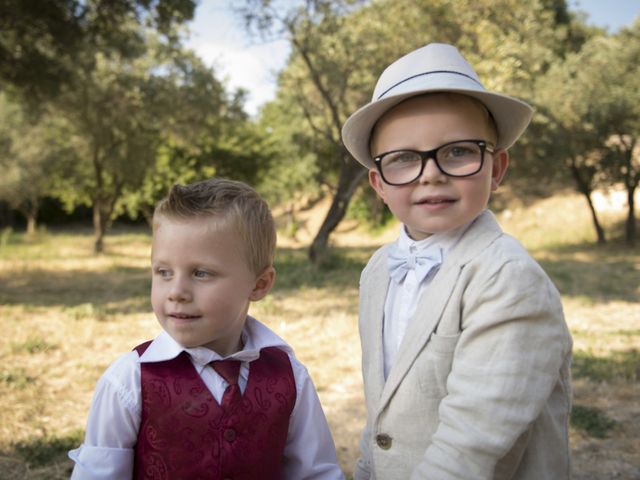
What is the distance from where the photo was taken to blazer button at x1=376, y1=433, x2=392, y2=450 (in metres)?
1.54

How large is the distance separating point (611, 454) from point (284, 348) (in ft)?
8.48

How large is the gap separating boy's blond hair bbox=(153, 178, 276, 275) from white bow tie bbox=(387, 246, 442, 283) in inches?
15.7

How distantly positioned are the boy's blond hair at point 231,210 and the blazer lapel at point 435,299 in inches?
20.4

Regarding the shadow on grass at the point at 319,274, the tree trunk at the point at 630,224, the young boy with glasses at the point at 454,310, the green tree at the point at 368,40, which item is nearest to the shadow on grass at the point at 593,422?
the young boy with glasses at the point at 454,310

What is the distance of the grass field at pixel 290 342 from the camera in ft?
11.5

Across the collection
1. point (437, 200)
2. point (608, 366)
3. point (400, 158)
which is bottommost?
point (608, 366)

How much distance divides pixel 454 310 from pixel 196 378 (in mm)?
759

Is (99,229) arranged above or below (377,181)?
below

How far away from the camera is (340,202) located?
11945 mm

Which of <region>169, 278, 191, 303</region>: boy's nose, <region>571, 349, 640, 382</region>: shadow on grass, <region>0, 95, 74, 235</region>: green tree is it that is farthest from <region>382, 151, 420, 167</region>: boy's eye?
<region>0, 95, 74, 235</region>: green tree

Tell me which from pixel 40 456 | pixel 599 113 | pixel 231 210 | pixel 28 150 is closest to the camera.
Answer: pixel 231 210

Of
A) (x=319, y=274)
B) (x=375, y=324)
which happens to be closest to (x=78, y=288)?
(x=319, y=274)

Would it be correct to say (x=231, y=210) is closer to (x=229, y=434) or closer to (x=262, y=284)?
(x=262, y=284)

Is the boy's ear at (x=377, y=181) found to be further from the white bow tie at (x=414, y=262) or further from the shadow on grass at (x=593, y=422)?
the shadow on grass at (x=593, y=422)
